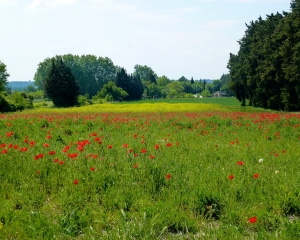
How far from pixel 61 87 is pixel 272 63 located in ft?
120

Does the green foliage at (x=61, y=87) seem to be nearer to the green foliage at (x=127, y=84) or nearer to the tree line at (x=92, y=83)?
the tree line at (x=92, y=83)

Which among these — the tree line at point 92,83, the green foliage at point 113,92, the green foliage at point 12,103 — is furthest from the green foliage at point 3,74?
the green foliage at point 113,92

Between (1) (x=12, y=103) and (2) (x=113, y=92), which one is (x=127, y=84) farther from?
(1) (x=12, y=103)

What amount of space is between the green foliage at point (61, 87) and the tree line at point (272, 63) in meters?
28.4

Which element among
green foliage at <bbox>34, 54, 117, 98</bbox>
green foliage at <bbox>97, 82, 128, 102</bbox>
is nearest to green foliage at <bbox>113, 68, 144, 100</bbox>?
green foliage at <bbox>97, 82, 128, 102</bbox>

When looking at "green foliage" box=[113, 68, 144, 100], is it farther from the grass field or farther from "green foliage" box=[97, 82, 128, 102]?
the grass field

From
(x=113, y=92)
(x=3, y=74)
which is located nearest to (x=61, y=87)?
(x=3, y=74)

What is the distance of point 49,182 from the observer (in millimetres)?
5816

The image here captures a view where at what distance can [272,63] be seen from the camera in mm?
43344

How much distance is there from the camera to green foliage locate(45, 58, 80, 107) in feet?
208

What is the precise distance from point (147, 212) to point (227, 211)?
3.42ft

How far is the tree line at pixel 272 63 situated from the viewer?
38.9 metres

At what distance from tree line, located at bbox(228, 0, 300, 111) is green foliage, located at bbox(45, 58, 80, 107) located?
93.1 ft

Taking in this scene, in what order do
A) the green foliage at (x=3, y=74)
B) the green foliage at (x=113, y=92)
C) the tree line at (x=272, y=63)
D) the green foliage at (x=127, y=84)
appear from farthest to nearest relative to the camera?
1. the green foliage at (x=127, y=84)
2. the green foliage at (x=113, y=92)
3. the green foliage at (x=3, y=74)
4. the tree line at (x=272, y=63)
